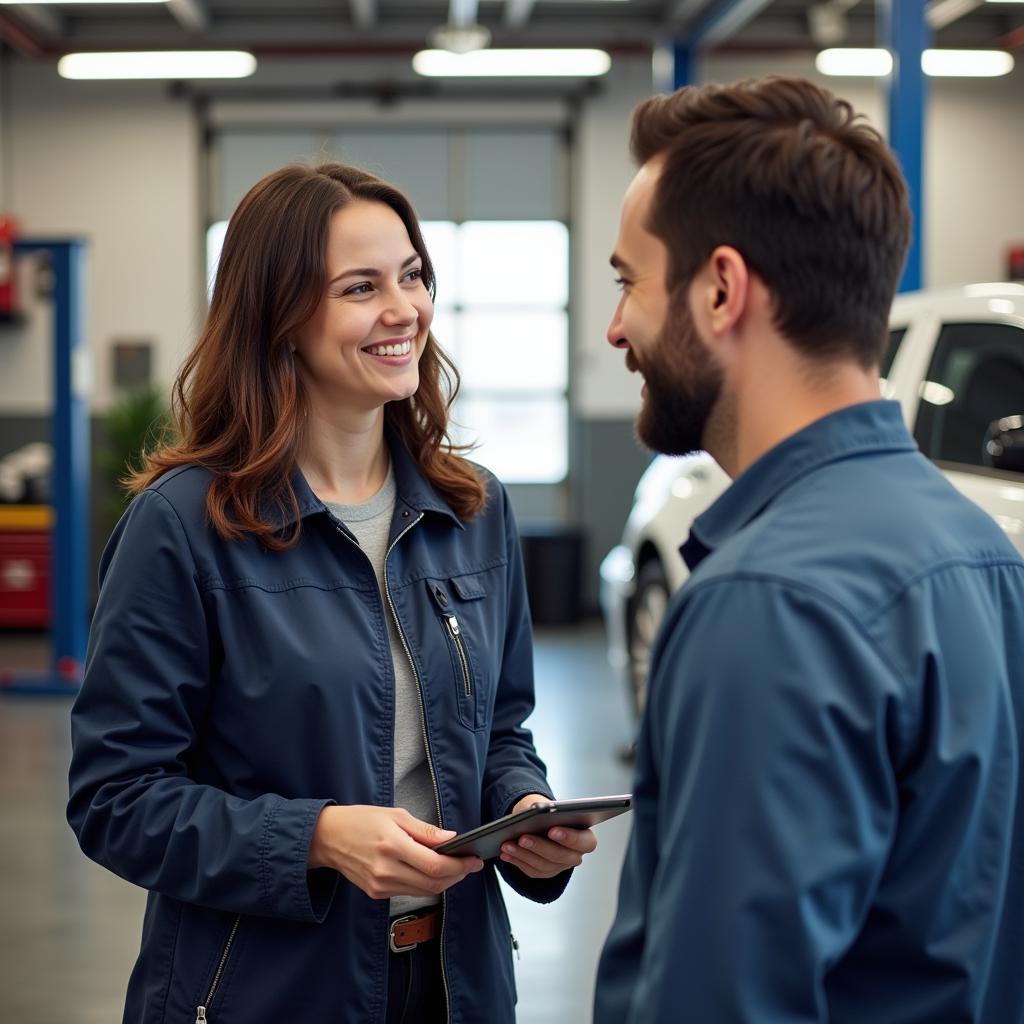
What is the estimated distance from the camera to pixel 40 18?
9.98 metres

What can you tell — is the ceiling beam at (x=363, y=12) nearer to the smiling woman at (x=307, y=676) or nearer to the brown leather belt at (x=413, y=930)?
the smiling woman at (x=307, y=676)

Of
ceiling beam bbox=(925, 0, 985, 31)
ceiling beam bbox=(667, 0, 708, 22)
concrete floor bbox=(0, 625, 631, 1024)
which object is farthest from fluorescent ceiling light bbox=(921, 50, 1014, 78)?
concrete floor bbox=(0, 625, 631, 1024)

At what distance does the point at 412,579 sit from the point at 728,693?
2.77ft

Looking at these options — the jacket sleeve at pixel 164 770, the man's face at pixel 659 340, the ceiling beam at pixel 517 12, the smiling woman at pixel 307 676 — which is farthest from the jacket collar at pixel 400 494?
the ceiling beam at pixel 517 12

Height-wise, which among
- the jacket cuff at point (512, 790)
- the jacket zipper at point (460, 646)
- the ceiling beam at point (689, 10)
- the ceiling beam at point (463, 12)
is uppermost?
the ceiling beam at point (463, 12)

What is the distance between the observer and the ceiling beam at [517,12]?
31.9ft

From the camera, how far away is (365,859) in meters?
1.42

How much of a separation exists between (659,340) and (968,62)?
9.92 meters

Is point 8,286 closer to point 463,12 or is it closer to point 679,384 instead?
point 463,12

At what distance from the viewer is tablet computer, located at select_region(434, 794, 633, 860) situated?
1.34m

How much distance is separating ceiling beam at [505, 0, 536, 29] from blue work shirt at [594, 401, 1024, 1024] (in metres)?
9.46

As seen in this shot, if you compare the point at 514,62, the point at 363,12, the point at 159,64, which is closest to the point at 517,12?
the point at 514,62

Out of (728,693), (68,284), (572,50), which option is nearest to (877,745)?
(728,693)

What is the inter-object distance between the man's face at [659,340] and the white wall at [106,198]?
9.89m
